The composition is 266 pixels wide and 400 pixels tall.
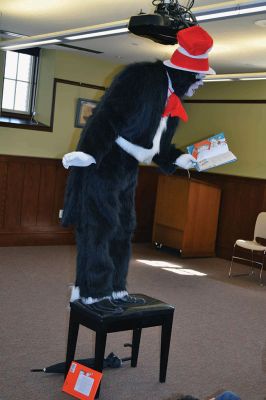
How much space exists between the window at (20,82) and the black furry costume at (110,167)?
4.58m

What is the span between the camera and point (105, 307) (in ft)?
9.83

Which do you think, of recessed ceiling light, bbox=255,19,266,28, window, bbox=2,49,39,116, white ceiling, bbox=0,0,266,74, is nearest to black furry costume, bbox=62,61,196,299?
white ceiling, bbox=0,0,266,74

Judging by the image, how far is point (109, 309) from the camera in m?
2.98

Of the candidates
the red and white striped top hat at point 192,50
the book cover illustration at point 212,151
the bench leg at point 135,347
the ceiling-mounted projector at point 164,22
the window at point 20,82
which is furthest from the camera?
the window at point 20,82

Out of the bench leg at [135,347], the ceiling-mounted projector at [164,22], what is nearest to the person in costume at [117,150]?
the bench leg at [135,347]

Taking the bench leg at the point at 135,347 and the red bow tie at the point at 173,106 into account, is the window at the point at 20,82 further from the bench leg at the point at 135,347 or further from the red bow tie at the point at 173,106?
the red bow tie at the point at 173,106

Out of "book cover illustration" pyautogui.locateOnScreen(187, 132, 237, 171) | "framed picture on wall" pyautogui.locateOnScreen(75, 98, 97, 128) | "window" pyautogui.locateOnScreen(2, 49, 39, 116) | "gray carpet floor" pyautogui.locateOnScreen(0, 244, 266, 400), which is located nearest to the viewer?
"gray carpet floor" pyautogui.locateOnScreen(0, 244, 266, 400)

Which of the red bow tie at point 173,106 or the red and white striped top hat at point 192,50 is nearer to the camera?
the red and white striped top hat at point 192,50

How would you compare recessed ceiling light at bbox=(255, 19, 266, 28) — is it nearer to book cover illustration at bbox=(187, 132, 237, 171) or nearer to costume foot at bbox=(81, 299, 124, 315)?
book cover illustration at bbox=(187, 132, 237, 171)

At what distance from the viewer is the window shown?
7250 millimetres

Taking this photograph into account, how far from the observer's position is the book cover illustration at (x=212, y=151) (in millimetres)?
6430

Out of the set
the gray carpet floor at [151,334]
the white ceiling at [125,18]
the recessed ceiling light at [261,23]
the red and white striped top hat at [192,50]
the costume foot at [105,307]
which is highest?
the white ceiling at [125,18]

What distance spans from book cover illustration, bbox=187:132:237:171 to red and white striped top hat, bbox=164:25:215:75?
10.9 feet

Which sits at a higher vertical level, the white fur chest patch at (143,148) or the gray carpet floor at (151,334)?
the white fur chest patch at (143,148)
